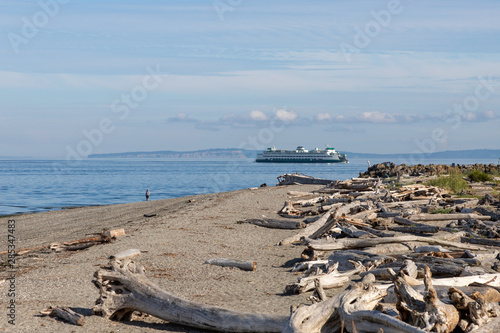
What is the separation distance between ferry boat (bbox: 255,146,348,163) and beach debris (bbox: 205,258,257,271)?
131498mm

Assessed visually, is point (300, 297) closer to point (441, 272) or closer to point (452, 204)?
point (441, 272)

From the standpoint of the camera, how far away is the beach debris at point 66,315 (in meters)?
5.66

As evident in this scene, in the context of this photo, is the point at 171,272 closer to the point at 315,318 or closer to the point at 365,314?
the point at 315,318

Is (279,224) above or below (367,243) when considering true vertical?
below

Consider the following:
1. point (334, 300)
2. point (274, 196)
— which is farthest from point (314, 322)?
point (274, 196)

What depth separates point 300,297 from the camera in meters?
6.95

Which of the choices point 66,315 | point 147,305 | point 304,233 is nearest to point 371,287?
point 147,305

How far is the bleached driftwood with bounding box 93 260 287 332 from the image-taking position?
208 inches

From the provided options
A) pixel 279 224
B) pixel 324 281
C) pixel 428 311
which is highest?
pixel 428 311

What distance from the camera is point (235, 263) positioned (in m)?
9.08

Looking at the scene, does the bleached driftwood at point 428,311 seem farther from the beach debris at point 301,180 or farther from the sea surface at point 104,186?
the sea surface at point 104,186

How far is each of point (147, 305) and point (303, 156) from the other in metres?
137

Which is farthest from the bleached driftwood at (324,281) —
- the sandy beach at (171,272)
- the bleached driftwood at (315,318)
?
the bleached driftwood at (315,318)

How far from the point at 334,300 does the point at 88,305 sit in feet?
11.4
